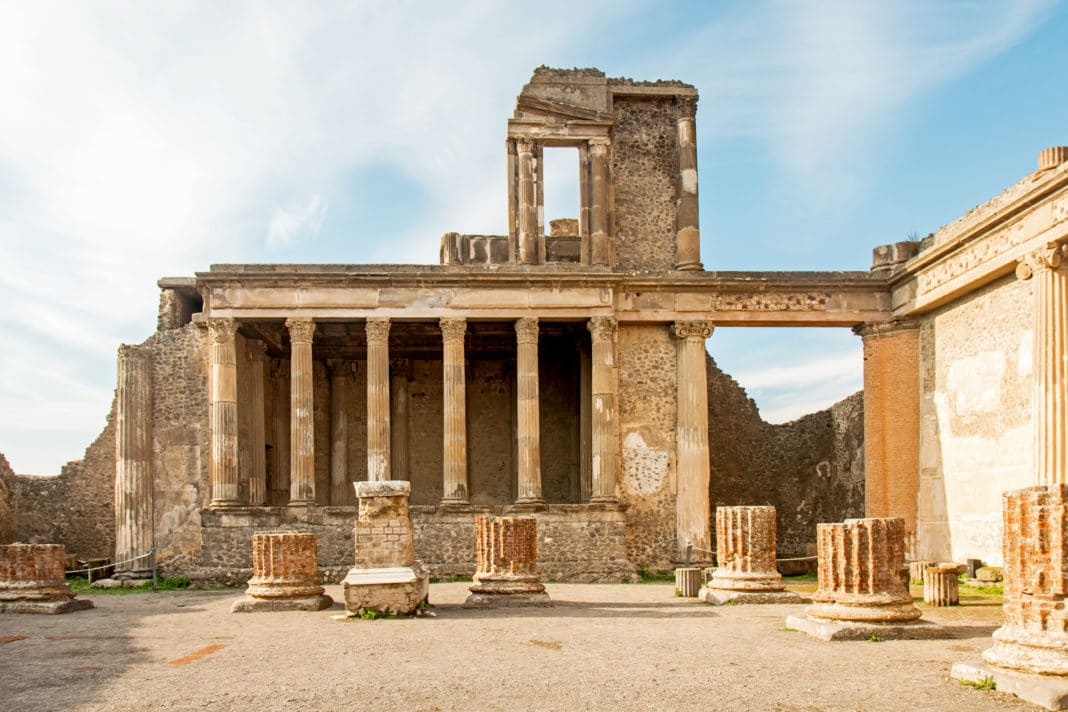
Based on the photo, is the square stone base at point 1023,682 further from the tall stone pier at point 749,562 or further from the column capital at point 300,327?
the column capital at point 300,327

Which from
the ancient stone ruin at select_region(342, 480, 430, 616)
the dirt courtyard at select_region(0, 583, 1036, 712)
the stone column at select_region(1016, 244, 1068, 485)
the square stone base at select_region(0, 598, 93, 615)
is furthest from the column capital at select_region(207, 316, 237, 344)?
the stone column at select_region(1016, 244, 1068, 485)

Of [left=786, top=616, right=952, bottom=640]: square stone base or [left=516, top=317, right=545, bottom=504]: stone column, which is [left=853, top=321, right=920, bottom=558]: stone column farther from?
[left=786, top=616, right=952, bottom=640]: square stone base

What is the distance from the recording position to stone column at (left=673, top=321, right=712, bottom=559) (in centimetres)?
2209

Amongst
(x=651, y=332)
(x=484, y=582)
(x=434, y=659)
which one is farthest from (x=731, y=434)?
(x=434, y=659)

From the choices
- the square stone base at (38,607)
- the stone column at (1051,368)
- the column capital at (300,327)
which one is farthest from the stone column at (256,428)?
the stone column at (1051,368)

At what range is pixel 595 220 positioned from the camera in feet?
75.6

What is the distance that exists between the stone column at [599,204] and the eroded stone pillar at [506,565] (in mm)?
8623

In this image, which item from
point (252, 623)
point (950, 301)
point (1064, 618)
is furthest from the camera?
point (950, 301)

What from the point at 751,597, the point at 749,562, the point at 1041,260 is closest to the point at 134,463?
the point at 749,562

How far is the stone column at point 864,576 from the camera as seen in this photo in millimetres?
11570

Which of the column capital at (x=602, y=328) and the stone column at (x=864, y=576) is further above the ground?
the column capital at (x=602, y=328)

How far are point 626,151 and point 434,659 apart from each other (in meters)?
16.2

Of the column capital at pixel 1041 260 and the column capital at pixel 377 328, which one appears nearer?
the column capital at pixel 1041 260

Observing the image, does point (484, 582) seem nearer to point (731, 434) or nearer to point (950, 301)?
point (950, 301)
